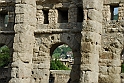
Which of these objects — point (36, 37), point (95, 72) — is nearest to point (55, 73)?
point (36, 37)

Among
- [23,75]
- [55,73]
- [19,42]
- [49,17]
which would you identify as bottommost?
[55,73]

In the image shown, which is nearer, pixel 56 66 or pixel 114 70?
pixel 114 70

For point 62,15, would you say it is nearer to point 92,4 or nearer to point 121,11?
point 92,4

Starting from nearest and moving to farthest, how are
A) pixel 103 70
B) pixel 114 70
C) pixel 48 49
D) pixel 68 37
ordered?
pixel 114 70 < pixel 103 70 < pixel 68 37 < pixel 48 49

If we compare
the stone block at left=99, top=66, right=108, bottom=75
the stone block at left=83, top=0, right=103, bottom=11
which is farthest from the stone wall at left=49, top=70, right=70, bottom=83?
the stone block at left=83, top=0, right=103, bottom=11

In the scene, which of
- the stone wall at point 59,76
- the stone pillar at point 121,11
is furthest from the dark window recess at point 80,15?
the stone wall at point 59,76

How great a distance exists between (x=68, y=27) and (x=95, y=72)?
101 inches

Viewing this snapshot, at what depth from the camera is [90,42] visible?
14.2 metres

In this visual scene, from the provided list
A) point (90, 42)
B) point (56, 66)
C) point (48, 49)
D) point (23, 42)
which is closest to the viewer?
point (90, 42)

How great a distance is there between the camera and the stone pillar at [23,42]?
48.7 feet

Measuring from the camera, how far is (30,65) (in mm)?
15344

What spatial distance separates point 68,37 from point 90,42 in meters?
1.46

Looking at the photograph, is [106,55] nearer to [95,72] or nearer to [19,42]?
[95,72]

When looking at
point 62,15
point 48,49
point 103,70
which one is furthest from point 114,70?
point 62,15
